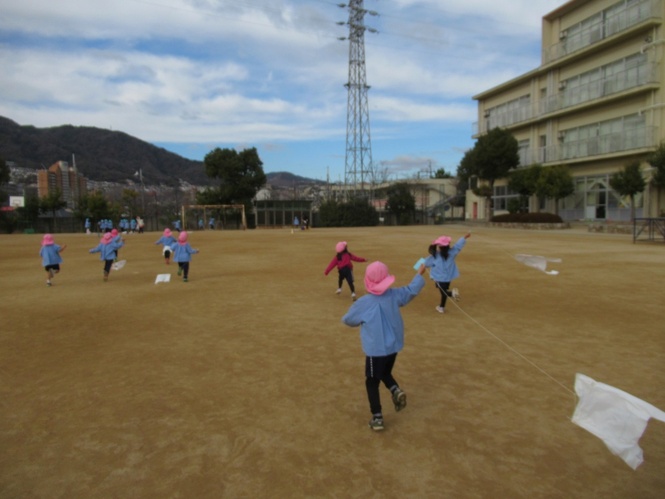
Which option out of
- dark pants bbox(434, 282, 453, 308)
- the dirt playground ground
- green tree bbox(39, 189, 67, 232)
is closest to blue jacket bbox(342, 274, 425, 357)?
the dirt playground ground

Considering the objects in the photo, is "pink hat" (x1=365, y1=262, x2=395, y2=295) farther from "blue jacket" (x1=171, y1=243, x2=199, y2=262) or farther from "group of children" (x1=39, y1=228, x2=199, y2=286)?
"blue jacket" (x1=171, y1=243, x2=199, y2=262)

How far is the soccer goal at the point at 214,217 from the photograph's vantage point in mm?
51766

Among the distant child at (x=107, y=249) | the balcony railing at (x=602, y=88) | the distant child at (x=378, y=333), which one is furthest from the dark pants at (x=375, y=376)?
the balcony railing at (x=602, y=88)

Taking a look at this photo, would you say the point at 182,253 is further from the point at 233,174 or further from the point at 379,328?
the point at 233,174

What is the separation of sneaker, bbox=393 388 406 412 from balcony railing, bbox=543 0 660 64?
34678 mm

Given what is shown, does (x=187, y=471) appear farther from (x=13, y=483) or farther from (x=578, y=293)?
(x=578, y=293)

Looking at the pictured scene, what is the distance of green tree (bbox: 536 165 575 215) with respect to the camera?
1357 inches

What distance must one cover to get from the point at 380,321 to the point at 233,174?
4990 cm

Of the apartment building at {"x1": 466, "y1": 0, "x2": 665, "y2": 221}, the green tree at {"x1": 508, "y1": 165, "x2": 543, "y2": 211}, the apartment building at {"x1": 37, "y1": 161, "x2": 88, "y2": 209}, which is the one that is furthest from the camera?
the apartment building at {"x1": 37, "y1": 161, "x2": 88, "y2": 209}

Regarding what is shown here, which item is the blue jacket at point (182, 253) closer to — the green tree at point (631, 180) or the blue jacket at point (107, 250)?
the blue jacket at point (107, 250)

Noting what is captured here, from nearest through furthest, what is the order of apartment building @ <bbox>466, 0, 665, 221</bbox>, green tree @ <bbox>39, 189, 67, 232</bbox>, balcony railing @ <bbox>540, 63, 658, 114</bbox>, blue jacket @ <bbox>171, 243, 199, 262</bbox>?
blue jacket @ <bbox>171, 243, 199, 262</bbox> < balcony railing @ <bbox>540, 63, 658, 114</bbox> < apartment building @ <bbox>466, 0, 665, 221</bbox> < green tree @ <bbox>39, 189, 67, 232</bbox>

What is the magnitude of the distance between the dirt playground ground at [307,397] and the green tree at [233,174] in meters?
42.7

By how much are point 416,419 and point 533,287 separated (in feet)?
27.2

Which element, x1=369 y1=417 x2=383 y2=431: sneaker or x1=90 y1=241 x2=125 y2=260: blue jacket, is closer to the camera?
x1=369 y1=417 x2=383 y2=431: sneaker
